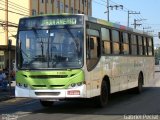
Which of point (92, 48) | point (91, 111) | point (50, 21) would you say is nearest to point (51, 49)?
point (50, 21)

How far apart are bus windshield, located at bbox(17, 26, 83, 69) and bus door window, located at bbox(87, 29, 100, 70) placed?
427 mm

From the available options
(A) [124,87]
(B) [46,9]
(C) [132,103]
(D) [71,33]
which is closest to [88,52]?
(D) [71,33]

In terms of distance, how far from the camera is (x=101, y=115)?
13742 mm

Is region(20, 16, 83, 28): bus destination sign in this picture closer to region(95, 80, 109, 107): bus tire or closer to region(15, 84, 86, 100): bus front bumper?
region(15, 84, 86, 100): bus front bumper

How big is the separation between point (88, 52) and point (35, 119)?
2926mm

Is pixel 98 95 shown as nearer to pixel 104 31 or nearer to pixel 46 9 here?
pixel 104 31

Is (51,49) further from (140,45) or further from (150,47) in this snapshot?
(150,47)

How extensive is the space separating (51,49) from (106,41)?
295 centimetres

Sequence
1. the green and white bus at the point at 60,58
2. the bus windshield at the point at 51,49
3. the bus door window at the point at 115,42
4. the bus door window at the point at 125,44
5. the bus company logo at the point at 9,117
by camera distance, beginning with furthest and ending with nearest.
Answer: the bus door window at the point at 125,44
the bus door window at the point at 115,42
the bus windshield at the point at 51,49
the green and white bus at the point at 60,58
the bus company logo at the point at 9,117

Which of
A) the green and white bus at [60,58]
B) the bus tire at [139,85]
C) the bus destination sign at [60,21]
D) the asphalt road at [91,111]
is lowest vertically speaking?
the asphalt road at [91,111]

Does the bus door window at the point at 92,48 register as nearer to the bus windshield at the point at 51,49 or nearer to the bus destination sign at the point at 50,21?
the bus windshield at the point at 51,49

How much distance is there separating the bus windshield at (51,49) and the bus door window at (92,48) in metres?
0.43

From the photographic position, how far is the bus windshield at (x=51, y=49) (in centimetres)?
1425

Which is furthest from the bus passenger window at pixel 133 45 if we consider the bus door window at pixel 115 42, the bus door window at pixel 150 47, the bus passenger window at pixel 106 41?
the bus passenger window at pixel 106 41
